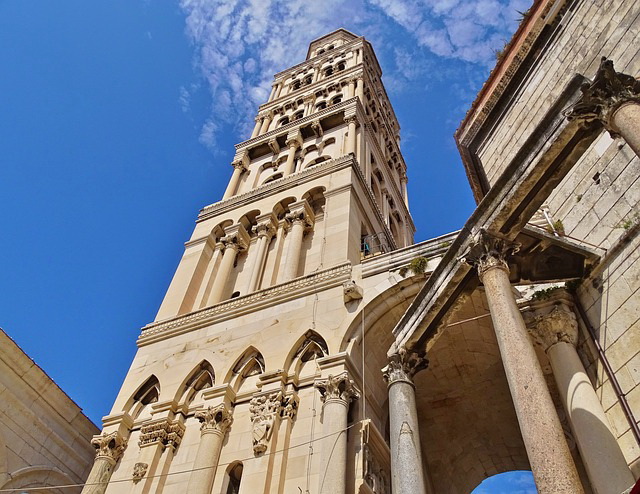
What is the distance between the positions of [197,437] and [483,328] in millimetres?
6974

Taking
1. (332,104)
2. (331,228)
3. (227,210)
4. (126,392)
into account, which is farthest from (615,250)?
(332,104)

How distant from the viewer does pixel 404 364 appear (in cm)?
1058

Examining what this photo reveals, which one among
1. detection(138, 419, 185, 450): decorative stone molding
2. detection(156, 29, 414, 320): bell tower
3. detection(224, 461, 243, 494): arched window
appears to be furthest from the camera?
detection(156, 29, 414, 320): bell tower

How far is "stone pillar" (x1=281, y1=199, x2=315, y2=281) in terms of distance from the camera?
16688 millimetres

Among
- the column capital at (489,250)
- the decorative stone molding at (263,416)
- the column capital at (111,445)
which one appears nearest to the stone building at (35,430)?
the column capital at (111,445)

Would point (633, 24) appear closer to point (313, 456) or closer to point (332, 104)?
point (313, 456)

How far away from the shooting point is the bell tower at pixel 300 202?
17.5 meters

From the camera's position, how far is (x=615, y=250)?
9.95m

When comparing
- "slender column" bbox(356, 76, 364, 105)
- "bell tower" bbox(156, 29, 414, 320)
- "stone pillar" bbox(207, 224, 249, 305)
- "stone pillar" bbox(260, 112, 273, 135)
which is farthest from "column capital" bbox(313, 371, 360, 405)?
"slender column" bbox(356, 76, 364, 105)

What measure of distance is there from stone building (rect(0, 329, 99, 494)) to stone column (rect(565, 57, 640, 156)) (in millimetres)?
14452

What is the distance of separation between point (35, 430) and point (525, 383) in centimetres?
1359

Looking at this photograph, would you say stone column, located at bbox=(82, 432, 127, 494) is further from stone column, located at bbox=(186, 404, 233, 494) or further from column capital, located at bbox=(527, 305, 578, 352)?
column capital, located at bbox=(527, 305, 578, 352)

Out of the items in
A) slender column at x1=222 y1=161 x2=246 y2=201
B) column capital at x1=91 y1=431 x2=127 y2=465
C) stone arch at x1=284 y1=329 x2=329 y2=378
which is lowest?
column capital at x1=91 y1=431 x2=127 y2=465

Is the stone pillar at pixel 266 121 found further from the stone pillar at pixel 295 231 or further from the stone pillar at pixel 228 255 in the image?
the stone pillar at pixel 295 231
